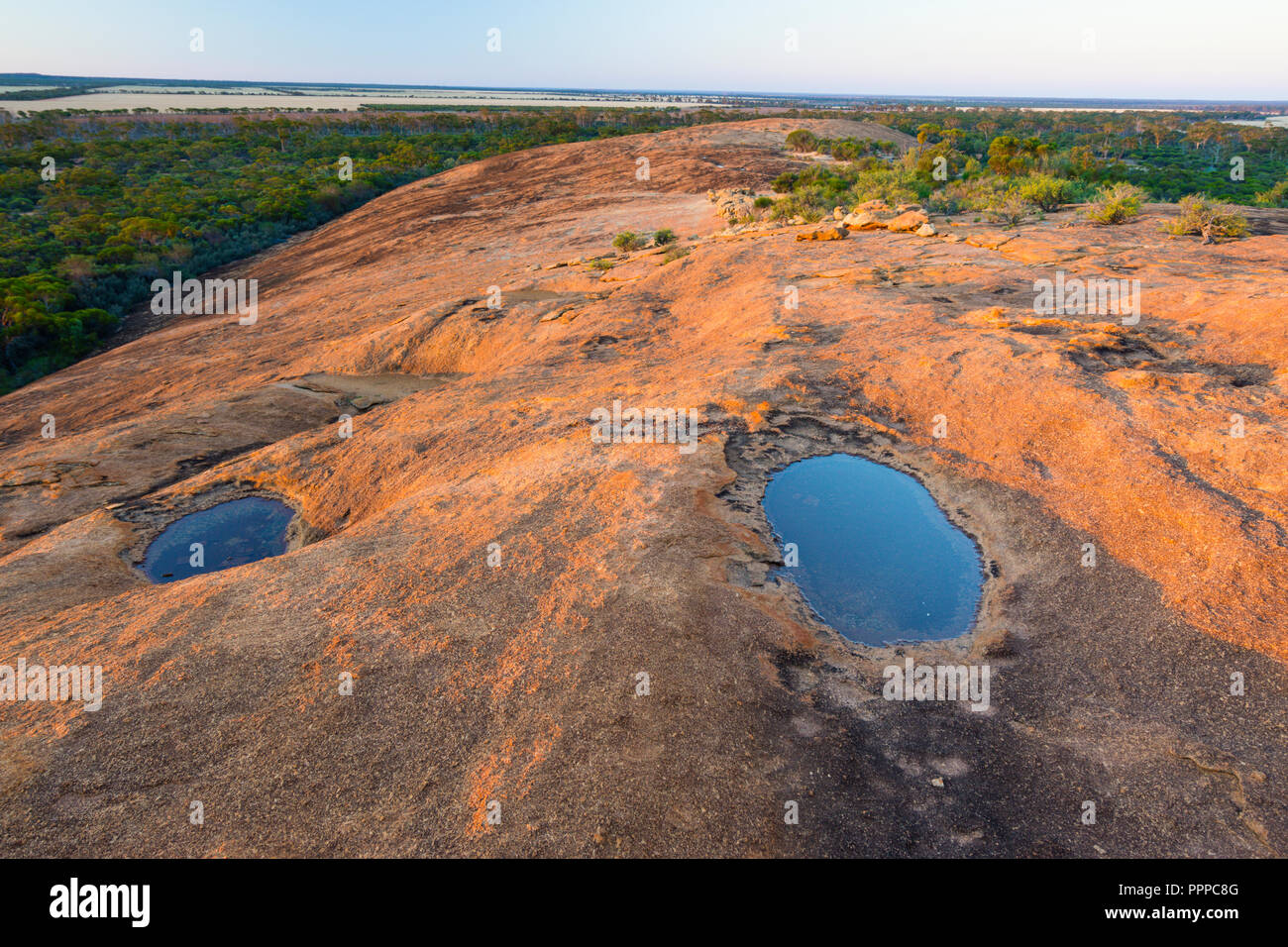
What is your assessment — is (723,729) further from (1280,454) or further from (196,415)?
(196,415)

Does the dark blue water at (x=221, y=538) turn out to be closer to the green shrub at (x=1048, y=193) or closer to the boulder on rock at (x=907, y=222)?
the boulder on rock at (x=907, y=222)

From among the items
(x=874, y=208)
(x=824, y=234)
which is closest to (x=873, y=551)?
(x=824, y=234)

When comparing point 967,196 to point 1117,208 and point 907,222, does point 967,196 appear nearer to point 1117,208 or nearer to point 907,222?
point 907,222

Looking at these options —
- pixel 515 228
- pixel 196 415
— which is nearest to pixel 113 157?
pixel 515 228

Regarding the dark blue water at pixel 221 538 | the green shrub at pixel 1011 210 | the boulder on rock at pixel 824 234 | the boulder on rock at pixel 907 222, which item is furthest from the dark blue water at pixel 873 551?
the green shrub at pixel 1011 210

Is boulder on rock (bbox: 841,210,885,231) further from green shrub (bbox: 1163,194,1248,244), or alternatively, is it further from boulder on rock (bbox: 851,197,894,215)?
green shrub (bbox: 1163,194,1248,244)

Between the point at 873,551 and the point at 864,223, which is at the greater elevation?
the point at 864,223

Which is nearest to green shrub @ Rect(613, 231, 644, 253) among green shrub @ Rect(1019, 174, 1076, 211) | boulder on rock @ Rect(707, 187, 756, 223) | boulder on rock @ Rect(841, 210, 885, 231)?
boulder on rock @ Rect(707, 187, 756, 223)
